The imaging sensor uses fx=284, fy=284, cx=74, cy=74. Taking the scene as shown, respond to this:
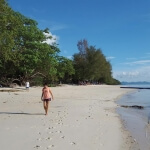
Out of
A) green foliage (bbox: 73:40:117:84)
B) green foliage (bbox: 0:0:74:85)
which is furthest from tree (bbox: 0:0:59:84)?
green foliage (bbox: 73:40:117:84)

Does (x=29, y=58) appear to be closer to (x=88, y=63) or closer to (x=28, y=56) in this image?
(x=28, y=56)

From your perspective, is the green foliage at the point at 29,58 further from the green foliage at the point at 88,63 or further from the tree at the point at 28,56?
the green foliage at the point at 88,63

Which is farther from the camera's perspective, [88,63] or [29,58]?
[88,63]

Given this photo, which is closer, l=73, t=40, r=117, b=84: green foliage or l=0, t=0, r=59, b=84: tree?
l=0, t=0, r=59, b=84: tree

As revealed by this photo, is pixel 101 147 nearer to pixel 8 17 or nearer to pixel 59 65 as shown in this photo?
pixel 8 17

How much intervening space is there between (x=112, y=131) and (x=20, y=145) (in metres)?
4.15

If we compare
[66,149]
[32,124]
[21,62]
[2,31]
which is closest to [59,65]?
[21,62]

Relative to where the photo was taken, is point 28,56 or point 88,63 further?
point 88,63

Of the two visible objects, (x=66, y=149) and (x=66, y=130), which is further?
(x=66, y=130)

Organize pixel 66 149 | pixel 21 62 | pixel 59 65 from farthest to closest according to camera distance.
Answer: pixel 59 65 → pixel 21 62 → pixel 66 149

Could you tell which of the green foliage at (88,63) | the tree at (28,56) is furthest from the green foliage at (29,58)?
the green foliage at (88,63)

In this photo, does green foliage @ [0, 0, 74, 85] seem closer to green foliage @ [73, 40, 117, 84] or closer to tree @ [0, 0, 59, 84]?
tree @ [0, 0, 59, 84]

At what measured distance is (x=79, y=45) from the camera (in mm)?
88625

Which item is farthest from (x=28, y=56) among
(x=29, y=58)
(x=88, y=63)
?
(x=88, y=63)
